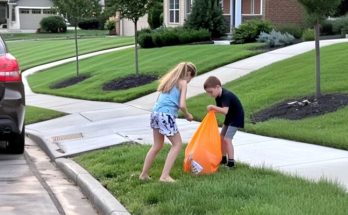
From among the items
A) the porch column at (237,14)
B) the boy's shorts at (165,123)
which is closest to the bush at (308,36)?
the porch column at (237,14)

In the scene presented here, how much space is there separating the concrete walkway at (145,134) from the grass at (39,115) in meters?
0.36

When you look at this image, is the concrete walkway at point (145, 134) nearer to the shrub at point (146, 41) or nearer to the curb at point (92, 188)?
the curb at point (92, 188)

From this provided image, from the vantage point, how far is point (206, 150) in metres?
7.07

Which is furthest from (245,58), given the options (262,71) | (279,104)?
(279,104)

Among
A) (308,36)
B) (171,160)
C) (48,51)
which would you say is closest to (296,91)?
(171,160)

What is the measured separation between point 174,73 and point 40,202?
1988 millimetres

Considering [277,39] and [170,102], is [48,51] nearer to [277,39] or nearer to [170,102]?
[277,39]

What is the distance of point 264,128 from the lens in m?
10.1

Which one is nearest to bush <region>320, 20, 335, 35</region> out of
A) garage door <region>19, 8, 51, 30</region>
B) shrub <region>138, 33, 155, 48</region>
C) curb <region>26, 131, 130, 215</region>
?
shrub <region>138, 33, 155, 48</region>

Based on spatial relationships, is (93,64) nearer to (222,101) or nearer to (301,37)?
(301,37)

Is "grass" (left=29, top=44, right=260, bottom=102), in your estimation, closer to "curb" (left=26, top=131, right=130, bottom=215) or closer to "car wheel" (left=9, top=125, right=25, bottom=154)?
"car wheel" (left=9, top=125, right=25, bottom=154)

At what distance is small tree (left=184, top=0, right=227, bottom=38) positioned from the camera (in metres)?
29.2

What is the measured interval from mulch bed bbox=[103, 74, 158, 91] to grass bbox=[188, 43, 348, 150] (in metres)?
3.52

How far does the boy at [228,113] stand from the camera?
7.14 metres
